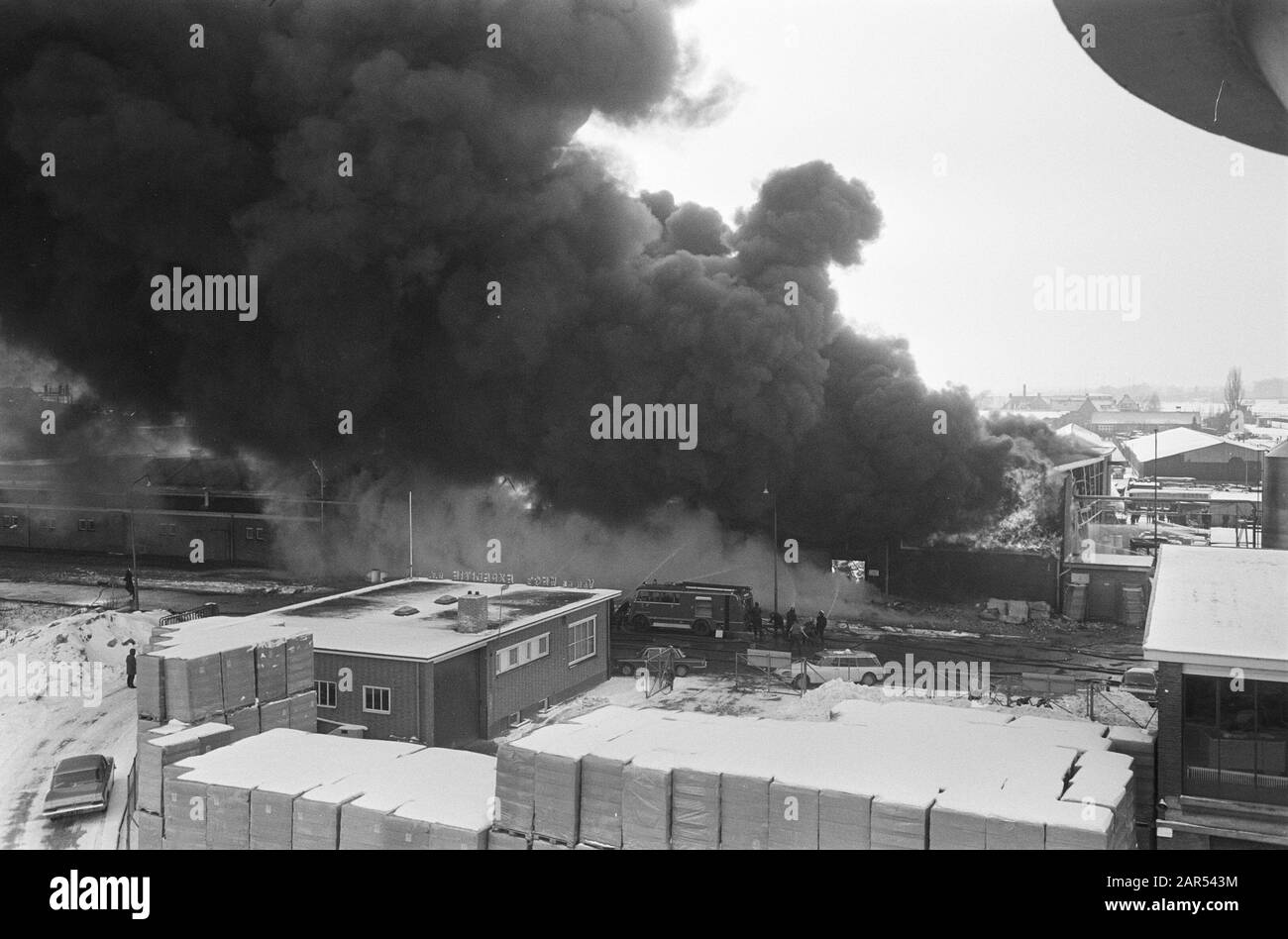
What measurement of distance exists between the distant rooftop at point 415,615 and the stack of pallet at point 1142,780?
999 centimetres

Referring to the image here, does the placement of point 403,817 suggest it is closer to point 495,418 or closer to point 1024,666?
point 1024,666

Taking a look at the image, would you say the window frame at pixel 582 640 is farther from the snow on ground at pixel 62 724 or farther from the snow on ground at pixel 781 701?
the snow on ground at pixel 62 724

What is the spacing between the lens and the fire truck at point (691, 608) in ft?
85.3

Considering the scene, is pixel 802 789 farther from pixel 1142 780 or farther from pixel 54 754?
pixel 54 754

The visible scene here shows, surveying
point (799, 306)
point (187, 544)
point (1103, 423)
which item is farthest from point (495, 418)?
point (1103, 423)

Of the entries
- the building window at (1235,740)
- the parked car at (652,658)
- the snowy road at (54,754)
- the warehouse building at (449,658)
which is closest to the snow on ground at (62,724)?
the snowy road at (54,754)

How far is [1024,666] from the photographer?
863 inches

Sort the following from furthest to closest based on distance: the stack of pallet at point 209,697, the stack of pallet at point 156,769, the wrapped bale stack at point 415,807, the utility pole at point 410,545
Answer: the utility pole at point 410,545
the stack of pallet at point 209,697
the stack of pallet at point 156,769
the wrapped bale stack at point 415,807

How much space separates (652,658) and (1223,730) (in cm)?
1390

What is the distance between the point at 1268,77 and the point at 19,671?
21.7m

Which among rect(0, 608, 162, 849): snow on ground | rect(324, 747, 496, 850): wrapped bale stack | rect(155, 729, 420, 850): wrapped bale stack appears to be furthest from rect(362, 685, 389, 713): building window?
rect(324, 747, 496, 850): wrapped bale stack

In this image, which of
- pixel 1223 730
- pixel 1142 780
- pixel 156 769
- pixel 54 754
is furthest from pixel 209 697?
pixel 1223 730

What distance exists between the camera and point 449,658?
16.1 meters

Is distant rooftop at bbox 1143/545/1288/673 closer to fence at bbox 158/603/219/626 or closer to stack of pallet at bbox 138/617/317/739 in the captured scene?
stack of pallet at bbox 138/617/317/739
